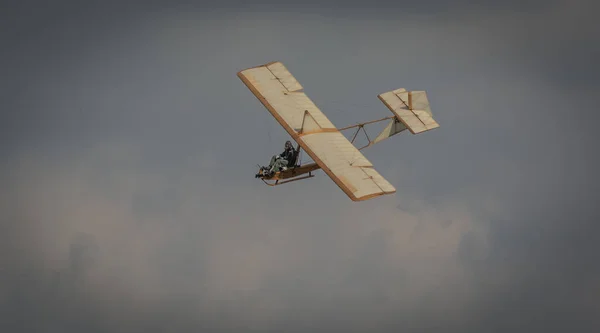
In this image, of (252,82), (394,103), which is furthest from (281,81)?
(394,103)

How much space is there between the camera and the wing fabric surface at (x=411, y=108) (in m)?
101

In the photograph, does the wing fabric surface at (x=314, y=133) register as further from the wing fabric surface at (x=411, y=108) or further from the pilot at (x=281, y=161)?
the wing fabric surface at (x=411, y=108)

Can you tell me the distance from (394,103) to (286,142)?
Result: 1240 cm

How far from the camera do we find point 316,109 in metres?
101

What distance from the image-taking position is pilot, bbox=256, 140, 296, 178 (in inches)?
3755

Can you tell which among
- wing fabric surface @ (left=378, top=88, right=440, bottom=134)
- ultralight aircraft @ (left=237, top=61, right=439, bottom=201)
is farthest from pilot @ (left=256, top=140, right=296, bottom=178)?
wing fabric surface @ (left=378, top=88, right=440, bottom=134)

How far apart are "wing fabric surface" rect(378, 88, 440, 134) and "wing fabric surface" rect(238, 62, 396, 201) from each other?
717 cm

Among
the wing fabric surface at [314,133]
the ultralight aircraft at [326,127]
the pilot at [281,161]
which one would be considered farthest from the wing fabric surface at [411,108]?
the pilot at [281,161]

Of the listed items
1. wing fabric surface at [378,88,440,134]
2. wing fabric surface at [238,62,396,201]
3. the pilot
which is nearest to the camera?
wing fabric surface at [238,62,396,201]

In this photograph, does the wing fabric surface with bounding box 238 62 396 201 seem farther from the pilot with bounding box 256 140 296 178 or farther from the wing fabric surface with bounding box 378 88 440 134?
the wing fabric surface with bounding box 378 88 440 134

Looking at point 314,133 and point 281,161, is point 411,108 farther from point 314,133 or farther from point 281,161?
point 281,161

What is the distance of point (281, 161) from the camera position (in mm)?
95875

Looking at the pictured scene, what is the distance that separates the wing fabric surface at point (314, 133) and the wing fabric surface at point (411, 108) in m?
7.17

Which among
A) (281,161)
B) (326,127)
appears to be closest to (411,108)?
(326,127)
